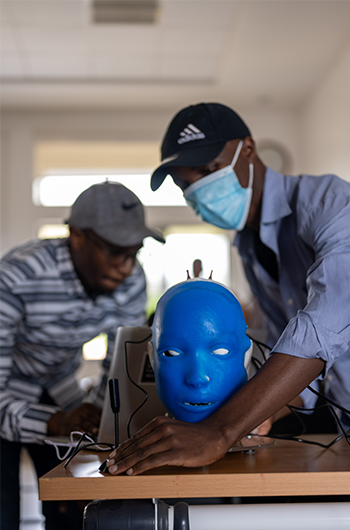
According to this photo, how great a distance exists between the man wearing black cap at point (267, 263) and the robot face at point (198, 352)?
0.16 feet

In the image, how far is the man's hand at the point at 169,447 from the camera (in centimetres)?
75

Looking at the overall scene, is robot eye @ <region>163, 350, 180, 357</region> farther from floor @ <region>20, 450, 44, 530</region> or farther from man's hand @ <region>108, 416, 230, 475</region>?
floor @ <region>20, 450, 44, 530</region>

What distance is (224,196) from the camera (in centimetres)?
140

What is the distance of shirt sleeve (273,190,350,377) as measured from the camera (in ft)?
2.96

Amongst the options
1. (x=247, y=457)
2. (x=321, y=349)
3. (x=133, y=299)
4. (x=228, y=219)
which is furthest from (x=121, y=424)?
(x=133, y=299)

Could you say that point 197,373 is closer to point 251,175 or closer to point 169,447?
point 169,447

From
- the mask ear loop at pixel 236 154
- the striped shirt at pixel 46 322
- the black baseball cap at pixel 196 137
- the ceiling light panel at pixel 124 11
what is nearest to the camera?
the black baseball cap at pixel 196 137

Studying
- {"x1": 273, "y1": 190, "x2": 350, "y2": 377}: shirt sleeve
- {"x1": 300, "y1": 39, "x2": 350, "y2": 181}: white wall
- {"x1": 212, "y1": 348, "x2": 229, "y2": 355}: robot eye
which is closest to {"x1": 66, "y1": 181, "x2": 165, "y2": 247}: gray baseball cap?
{"x1": 273, "y1": 190, "x2": 350, "y2": 377}: shirt sleeve

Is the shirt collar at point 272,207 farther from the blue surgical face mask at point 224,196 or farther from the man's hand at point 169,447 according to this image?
the man's hand at point 169,447

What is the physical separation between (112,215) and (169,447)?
1030 millimetres

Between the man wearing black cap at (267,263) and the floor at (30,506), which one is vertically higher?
the man wearing black cap at (267,263)

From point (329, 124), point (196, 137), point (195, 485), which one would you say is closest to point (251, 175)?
point (196, 137)

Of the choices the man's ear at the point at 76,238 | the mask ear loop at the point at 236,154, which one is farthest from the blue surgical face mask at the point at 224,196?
the man's ear at the point at 76,238

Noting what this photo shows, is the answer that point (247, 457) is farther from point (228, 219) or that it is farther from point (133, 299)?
point (133, 299)
